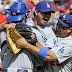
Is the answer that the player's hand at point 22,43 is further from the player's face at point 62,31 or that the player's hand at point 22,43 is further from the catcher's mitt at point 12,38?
the player's face at point 62,31

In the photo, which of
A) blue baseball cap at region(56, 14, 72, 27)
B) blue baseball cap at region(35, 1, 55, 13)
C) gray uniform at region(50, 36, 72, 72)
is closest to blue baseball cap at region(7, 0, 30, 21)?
blue baseball cap at region(35, 1, 55, 13)

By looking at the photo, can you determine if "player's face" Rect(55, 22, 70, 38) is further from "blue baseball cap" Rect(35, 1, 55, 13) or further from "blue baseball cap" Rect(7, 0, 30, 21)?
"blue baseball cap" Rect(7, 0, 30, 21)

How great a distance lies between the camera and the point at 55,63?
393cm

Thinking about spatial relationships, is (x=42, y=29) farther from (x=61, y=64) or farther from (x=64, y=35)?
(x=61, y=64)

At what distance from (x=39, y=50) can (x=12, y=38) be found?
46 cm

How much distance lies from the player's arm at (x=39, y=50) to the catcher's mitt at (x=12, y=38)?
67mm

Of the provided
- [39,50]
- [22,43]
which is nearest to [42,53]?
[39,50]

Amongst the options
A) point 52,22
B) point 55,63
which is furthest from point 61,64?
point 52,22

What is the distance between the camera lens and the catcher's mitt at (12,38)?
11.5ft

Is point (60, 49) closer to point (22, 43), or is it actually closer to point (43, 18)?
point (22, 43)

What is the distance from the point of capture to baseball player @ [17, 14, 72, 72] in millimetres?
3555

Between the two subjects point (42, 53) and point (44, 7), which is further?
point (44, 7)

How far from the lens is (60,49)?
376 cm

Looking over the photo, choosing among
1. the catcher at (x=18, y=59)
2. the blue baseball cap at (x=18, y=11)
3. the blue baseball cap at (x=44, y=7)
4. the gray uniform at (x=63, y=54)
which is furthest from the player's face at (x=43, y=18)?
the catcher at (x=18, y=59)
